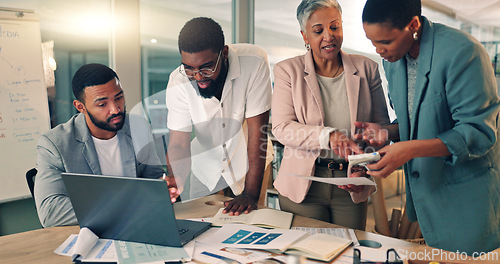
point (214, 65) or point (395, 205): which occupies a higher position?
point (214, 65)

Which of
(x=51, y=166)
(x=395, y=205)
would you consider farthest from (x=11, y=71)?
(x=395, y=205)

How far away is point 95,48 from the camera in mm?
2998

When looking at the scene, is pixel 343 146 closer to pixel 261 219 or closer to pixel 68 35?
pixel 261 219

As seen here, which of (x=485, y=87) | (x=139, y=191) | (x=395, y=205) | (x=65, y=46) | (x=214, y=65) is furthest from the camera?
(x=395, y=205)

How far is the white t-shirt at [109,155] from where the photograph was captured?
1.94 m

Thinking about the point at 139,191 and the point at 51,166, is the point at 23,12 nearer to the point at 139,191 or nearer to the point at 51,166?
the point at 51,166

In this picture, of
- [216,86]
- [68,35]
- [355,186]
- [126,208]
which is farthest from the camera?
[68,35]

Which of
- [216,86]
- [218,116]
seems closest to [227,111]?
[218,116]

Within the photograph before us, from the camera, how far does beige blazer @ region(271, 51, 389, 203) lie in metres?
1.75

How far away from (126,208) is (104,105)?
710mm

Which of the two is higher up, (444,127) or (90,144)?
(444,127)

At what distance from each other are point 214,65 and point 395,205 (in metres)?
2.71

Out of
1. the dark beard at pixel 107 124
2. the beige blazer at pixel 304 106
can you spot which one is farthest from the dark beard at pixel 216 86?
the dark beard at pixel 107 124

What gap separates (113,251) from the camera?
134cm
